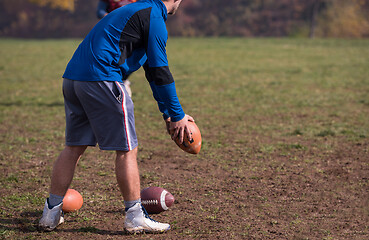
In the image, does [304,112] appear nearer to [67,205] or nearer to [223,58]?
[67,205]

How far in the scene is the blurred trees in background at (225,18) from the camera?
48.8m

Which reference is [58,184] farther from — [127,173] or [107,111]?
[107,111]

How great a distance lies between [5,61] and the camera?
17.3m

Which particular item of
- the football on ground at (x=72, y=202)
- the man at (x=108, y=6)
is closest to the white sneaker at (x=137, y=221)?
the football on ground at (x=72, y=202)

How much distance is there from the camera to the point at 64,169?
3.68m

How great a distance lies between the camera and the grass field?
389 centimetres

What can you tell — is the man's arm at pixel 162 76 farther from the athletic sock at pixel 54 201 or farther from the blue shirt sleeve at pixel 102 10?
the blue shirt sleeve at pixel 102 10

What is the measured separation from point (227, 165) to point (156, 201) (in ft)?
5.32

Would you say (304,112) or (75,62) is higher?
(75,62)

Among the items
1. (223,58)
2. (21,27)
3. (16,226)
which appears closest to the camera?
(16,226)

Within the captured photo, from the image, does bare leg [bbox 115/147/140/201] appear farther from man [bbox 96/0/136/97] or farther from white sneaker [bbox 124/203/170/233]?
man [bbox 96/0/136/97]

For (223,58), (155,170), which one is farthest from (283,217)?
(223,58)

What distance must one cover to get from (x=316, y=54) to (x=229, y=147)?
583 inches

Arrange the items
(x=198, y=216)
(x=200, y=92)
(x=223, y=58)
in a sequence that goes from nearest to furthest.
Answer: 1. (x=198, y=216)
2. (x=200, y=92)
3. (x=223, y=58)
